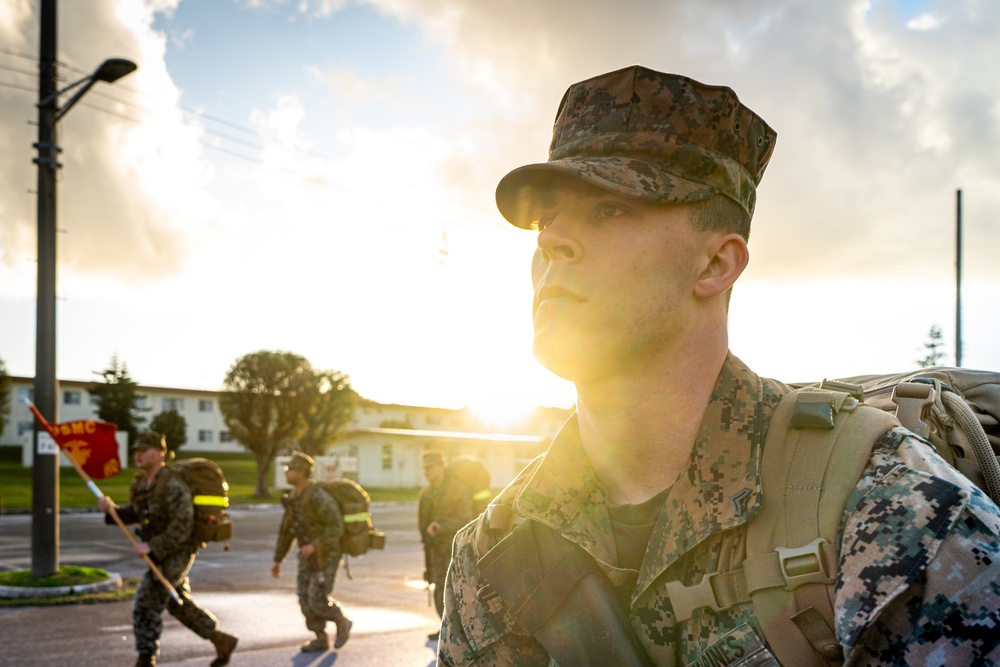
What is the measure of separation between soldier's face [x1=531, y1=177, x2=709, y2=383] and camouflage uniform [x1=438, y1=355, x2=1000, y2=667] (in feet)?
0.71

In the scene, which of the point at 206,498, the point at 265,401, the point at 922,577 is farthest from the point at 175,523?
the point at 265,401

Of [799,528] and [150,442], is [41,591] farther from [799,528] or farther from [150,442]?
[799,528]

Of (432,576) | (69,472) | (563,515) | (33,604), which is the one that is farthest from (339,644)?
(69,472)

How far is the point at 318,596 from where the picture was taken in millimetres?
9352

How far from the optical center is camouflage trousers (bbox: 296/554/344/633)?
9.24 m

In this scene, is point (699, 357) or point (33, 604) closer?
point (699, 357)

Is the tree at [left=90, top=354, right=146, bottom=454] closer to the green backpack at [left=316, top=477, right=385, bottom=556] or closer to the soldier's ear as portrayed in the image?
the green backpack at [left=316, top=477, right=385, bottom=556]

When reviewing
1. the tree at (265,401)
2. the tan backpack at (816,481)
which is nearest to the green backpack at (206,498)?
the tan backpack at (816,481)

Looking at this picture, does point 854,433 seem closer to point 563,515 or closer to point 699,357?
point 699,357

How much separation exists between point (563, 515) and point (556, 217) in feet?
2.00

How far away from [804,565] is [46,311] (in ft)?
41.2

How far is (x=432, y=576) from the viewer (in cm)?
1057

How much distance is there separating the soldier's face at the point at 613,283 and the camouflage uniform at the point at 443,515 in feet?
29.1

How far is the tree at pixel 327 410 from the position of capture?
45438mm
